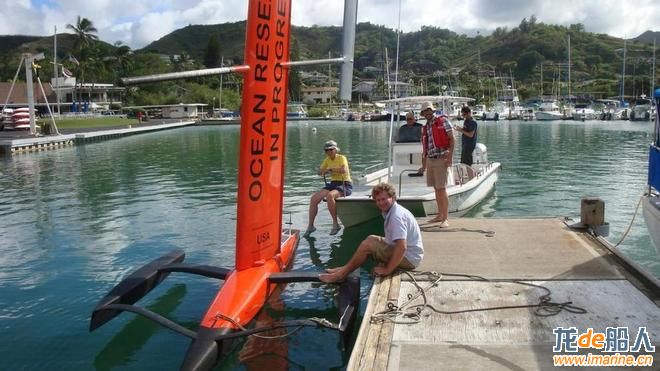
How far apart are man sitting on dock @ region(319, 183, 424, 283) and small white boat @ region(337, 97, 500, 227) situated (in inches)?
145

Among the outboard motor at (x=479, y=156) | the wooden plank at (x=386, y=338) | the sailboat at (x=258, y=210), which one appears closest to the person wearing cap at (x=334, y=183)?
the sailboat at (x=258, y=210)

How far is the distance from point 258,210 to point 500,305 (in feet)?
9.24

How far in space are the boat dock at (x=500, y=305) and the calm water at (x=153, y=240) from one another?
3.50ft

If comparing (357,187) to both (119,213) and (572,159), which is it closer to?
(119,213)

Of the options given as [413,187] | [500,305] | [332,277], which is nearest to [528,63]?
[413,187]

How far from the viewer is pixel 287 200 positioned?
16875 millimetres

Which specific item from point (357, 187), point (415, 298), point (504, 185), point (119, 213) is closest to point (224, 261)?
point (357, 187)

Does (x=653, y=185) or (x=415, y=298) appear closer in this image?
(x=415, y=298)

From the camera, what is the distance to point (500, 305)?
19.5ft

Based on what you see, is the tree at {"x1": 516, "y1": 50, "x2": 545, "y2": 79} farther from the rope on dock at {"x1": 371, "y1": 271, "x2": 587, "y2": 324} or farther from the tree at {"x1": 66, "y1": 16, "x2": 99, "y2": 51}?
the rope on dock at {"x1": 371, "y1": 271, "x2": 587, "y2": 324}

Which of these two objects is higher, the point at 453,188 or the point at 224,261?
the point at 453,188

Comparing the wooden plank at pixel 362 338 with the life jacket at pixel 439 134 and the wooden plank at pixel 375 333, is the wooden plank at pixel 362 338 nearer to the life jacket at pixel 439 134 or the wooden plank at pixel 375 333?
the wooden plank at pixel 375 333

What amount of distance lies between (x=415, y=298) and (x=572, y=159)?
2515 cm

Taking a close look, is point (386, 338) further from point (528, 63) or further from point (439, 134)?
point (528, 63)
